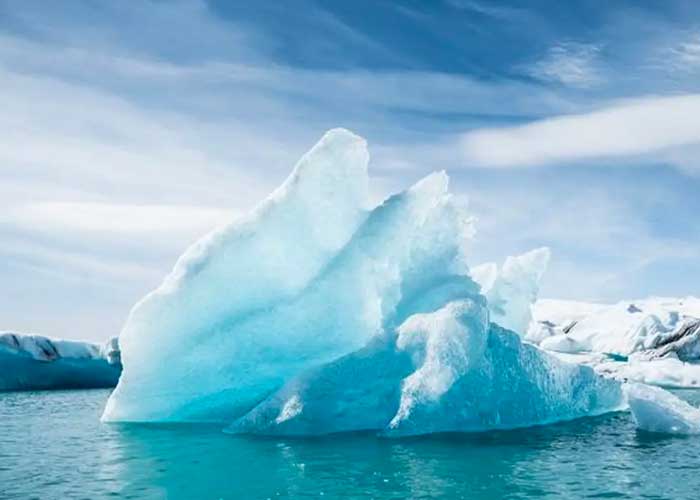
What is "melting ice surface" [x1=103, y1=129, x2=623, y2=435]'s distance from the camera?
13.8 m

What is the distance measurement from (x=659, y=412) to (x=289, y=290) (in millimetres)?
7309

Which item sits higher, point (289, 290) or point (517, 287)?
point (517, 287)

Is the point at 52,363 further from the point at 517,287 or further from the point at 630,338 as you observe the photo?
the point at 630,338

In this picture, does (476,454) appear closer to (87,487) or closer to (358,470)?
(358,470)

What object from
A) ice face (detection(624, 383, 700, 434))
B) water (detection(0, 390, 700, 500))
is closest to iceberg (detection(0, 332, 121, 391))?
water (detection(0, 390, 700, 500))

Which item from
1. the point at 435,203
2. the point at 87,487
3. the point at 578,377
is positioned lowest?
the point at 87,487

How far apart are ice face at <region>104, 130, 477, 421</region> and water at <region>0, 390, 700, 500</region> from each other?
110 cm

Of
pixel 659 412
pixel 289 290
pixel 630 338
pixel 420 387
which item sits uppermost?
pixel 630 338

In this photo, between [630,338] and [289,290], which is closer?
[289,290]

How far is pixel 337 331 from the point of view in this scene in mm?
15906

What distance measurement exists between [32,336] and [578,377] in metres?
20.4

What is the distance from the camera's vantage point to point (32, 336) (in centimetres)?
2856

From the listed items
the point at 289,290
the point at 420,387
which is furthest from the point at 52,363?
the point at 420,387

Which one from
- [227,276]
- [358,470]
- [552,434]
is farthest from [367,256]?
[358,470]
